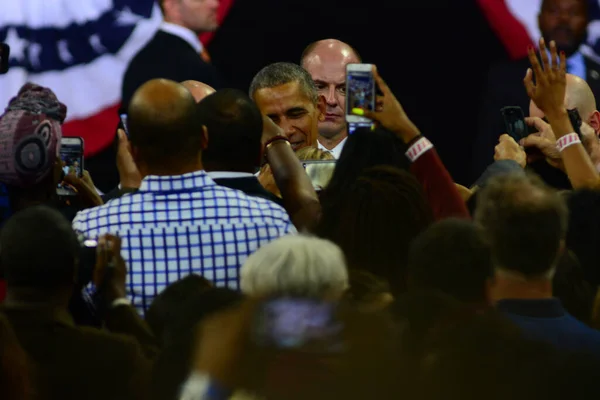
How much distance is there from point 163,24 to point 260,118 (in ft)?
9.03

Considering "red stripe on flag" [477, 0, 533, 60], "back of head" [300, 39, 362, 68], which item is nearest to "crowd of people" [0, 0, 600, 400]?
"back of head" [300, 39, 362, 68]

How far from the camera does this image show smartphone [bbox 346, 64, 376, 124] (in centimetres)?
304

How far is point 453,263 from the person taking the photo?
2178mm

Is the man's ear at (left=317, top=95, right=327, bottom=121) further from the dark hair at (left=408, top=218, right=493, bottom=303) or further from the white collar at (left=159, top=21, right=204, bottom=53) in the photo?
the dark hair at (left=408, top=218, right=493, bottom=303)

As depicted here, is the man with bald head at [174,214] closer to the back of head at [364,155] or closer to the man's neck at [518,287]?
the back of head at [364,155]

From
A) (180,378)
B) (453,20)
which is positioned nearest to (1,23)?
(453,20)

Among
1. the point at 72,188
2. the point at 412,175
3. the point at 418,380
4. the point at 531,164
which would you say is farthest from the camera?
the point at 531,164

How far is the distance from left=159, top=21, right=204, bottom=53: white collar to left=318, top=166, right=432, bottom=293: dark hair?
2910 mm

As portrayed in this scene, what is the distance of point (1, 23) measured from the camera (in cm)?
550

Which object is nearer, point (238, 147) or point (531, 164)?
point (238, 147)

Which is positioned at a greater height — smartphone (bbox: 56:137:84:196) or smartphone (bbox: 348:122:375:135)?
smartphone (bbox: 348:122:375:135)

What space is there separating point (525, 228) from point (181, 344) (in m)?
0.67

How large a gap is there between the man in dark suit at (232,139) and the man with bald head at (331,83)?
1710 millimetres

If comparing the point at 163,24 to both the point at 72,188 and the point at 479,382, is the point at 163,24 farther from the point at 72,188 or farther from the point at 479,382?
the point at 479,382
